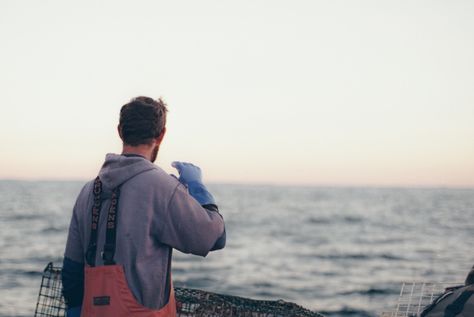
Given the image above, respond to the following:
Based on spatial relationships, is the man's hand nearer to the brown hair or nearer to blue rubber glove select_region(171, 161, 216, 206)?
blue rubber glove select_region(171, 161, 216, 206)

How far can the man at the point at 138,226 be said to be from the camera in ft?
10.3

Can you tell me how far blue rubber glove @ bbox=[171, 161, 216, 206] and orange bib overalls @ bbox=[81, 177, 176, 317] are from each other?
384 mm

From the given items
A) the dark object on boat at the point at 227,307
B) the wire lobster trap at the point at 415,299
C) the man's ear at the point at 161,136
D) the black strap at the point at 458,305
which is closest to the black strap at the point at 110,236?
the man's ear at the point at 161,136

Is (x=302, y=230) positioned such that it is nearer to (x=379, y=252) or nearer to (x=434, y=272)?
(x=379, y=252)

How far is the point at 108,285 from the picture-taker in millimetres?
3139

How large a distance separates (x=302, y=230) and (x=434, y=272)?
2305 cm

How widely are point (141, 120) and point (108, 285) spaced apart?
83 cm

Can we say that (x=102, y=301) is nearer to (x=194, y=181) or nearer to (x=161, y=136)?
(x=194, y=181)

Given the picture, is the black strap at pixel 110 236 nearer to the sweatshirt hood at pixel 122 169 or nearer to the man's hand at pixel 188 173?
the sweatshirt hood at pixel 122 169

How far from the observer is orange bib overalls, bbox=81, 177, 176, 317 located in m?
3.11

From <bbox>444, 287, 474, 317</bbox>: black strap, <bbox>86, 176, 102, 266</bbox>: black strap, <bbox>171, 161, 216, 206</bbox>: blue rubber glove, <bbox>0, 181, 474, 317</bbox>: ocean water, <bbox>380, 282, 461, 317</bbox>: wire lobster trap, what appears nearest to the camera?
<bbox>86, 176, 102, 266</bbox>: black strap

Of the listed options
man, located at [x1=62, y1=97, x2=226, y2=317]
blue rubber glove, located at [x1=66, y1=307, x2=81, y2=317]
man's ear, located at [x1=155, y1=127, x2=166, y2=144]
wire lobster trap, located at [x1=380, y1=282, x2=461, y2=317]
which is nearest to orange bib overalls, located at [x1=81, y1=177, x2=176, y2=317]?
man, located at [x1=62, y1=97, x2=226, y2=317]

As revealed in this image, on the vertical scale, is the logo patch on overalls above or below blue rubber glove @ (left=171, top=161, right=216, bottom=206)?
below

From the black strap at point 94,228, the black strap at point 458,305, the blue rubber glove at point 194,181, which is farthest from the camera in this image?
the black strap at point 458,305
